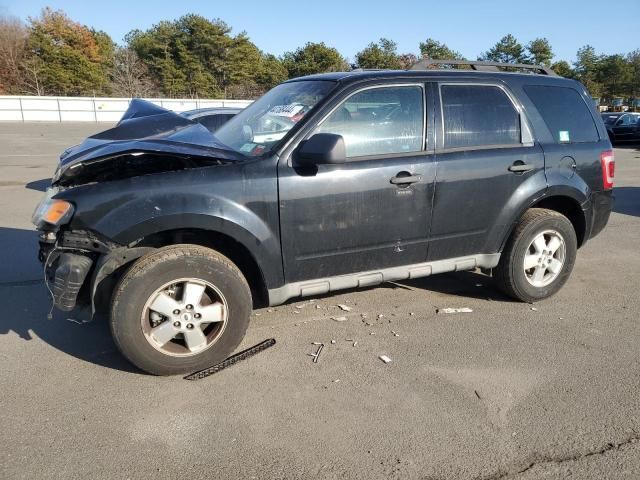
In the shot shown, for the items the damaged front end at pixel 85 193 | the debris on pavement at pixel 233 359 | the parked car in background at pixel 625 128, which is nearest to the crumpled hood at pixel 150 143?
the damaged front end at pixel 85 193

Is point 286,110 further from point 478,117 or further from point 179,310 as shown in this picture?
point 179,310

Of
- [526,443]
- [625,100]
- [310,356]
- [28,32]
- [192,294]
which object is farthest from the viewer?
[625,100]

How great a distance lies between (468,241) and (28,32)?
6243 cm

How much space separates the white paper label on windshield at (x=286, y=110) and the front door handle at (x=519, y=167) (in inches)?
67.7

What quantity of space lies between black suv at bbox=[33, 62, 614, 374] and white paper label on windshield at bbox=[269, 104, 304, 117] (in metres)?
0.02

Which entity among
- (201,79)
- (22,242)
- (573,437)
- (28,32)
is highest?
(28,32)

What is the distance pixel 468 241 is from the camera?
4.06 meters

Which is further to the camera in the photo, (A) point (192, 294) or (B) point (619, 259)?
(B) point (619, 259)

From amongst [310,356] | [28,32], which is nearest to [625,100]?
[28,32]

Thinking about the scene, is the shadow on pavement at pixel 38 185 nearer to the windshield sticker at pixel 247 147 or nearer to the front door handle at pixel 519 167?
the windshield sticker at pixel 247 147

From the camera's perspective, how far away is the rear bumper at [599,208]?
451cm

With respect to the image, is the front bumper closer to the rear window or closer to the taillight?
the rear window

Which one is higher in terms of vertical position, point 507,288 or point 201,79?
point 201,79

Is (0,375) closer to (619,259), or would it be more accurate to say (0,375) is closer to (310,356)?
(310,356)
